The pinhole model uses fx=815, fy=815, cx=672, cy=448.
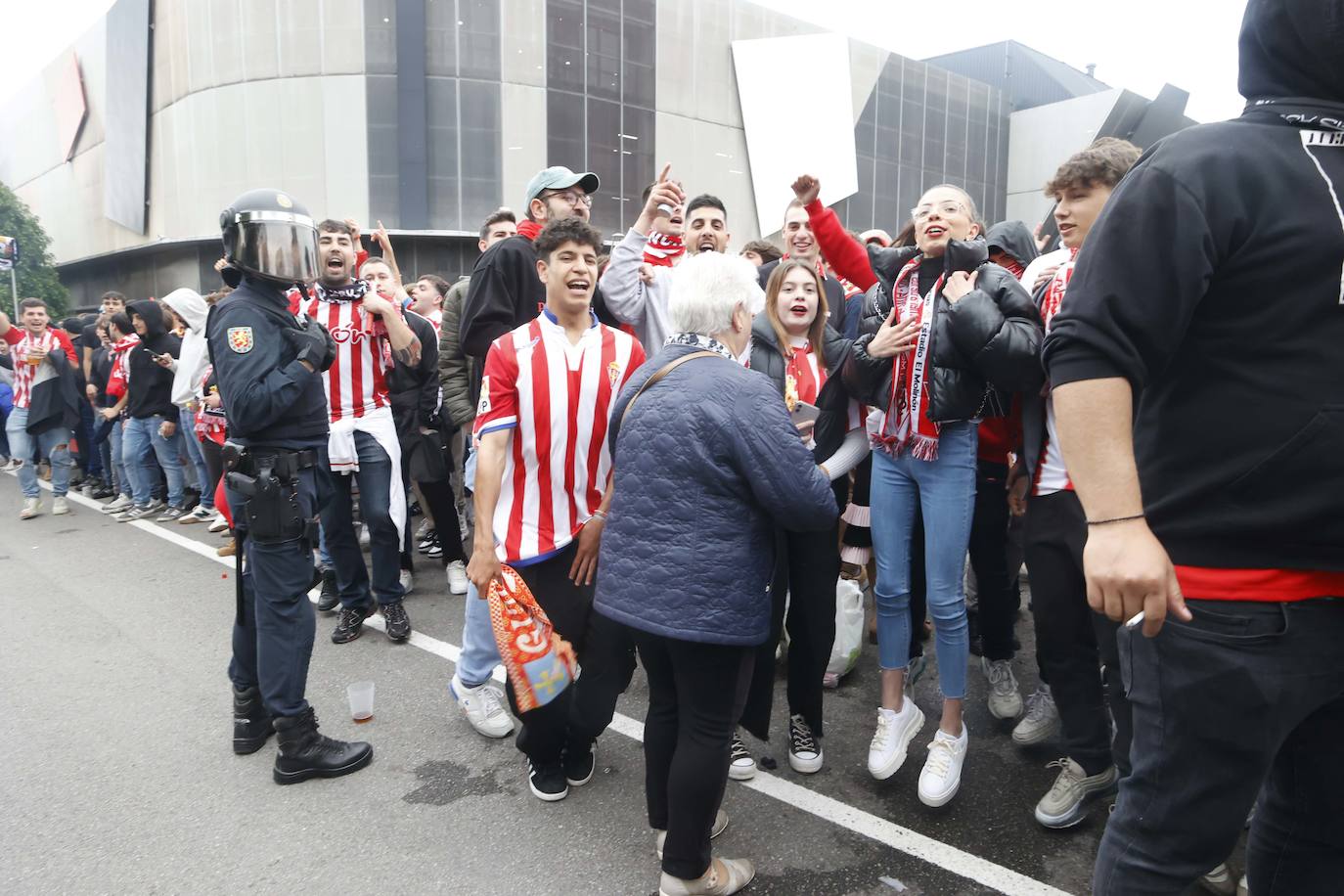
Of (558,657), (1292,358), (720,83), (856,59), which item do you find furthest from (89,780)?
(856,59)

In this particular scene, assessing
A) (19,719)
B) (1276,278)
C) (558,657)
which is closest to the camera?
(1276,278)

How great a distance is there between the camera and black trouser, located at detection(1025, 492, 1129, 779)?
2814 mm

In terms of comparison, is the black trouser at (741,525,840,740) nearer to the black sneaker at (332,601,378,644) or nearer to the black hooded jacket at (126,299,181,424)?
the black sneaker at (332,601,378,644)

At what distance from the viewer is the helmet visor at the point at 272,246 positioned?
3.13 metres

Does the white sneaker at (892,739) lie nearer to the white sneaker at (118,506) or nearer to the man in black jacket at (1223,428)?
the man in black jacket at (1223,428)

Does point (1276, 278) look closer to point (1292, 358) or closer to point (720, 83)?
point (1292, 358)

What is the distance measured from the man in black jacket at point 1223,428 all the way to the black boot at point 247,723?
10.6ft

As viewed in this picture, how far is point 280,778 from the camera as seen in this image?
3.13 m

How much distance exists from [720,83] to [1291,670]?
25.3 meters

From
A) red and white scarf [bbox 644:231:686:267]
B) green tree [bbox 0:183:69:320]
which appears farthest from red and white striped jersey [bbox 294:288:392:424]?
green tree [bbox 0:183:69:320]

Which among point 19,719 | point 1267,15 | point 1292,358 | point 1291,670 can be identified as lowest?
point 19,719

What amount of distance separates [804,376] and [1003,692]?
Result: 1.64 meters

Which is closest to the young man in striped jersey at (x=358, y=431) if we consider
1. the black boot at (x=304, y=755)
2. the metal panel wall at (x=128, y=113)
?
the black boot at (x=304, y=755)

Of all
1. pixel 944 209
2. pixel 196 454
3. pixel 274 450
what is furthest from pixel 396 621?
pixel 196 454
